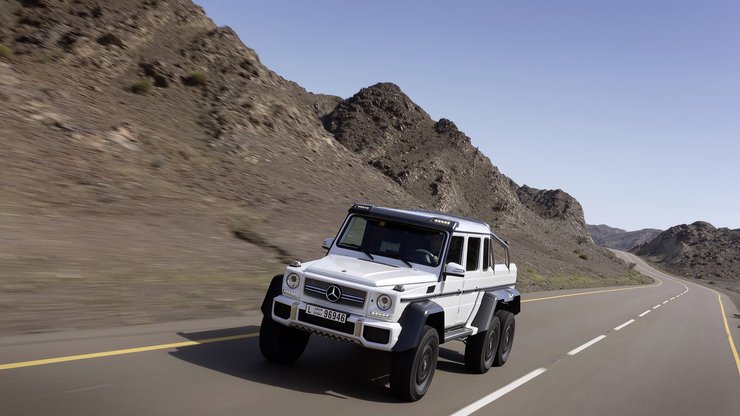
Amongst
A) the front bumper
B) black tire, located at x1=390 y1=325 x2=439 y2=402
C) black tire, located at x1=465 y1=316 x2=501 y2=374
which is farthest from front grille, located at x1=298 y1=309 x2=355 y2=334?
black tire, located at x1=465 y1=316 x2=501 y2=374

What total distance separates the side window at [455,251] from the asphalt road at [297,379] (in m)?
1.62

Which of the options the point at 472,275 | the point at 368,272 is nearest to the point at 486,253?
the point at 472,275

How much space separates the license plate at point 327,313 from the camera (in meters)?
6.56

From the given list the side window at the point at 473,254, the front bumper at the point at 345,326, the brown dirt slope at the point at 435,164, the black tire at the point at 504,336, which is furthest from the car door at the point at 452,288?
the brown dirt slope at the point at 435,164

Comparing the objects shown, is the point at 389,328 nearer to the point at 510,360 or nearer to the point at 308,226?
the point at 510,360

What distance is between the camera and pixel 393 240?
7848 mm

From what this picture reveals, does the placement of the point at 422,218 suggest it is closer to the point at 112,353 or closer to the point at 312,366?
the point at 312,366

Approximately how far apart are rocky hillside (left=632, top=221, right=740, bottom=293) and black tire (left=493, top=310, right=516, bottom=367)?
378 ft

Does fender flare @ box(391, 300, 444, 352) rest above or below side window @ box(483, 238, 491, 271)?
below

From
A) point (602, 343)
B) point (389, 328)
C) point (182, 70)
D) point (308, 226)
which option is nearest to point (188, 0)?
point (182, 70)

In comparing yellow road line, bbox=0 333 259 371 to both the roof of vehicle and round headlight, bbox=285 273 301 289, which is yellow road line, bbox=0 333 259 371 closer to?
round headlight, bbox=285 273 301 289

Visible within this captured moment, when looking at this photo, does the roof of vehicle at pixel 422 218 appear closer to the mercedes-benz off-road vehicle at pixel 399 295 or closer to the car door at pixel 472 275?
the mercedes-benz off-road vehicle at pixel 399 295

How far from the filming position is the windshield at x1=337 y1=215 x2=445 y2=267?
7633 mm

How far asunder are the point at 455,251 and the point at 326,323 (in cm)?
211
